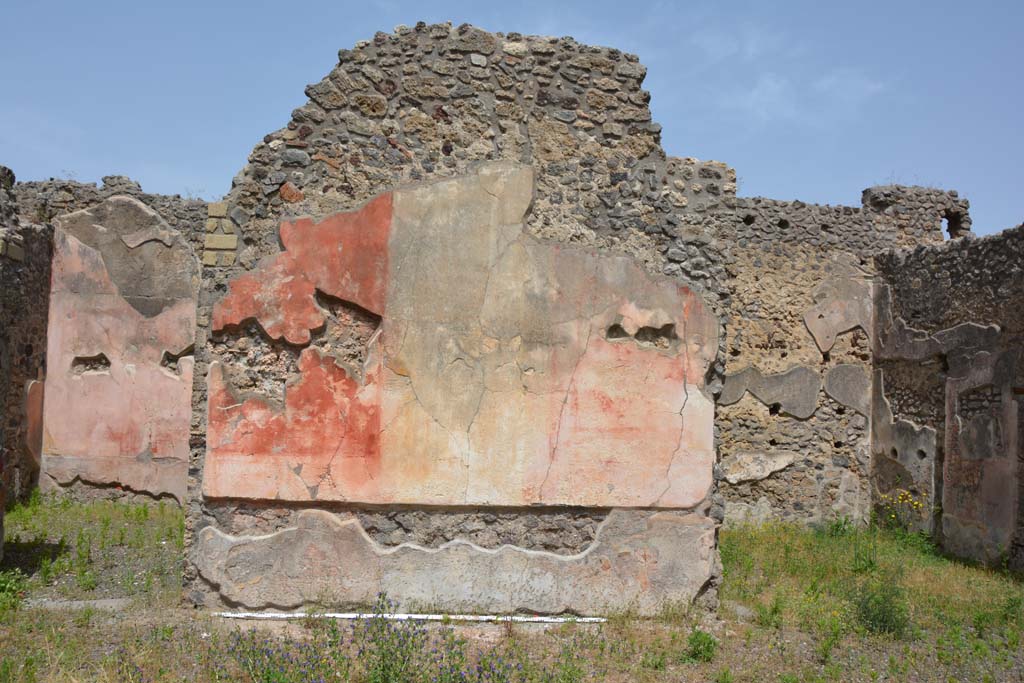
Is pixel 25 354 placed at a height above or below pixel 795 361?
below

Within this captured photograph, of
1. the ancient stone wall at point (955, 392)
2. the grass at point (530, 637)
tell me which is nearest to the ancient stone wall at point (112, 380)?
the grass at point (530, 637)

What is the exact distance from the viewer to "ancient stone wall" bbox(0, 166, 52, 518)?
7941 mm

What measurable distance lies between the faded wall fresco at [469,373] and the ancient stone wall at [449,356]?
13mm

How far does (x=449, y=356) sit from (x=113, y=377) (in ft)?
18.0

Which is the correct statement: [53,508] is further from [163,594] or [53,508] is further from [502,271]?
[502,271]

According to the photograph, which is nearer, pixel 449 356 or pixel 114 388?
pixel 449 356

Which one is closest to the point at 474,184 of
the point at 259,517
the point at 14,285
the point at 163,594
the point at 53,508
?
the point at 259,517

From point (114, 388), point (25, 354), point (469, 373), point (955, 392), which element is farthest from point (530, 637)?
point (25, 354)

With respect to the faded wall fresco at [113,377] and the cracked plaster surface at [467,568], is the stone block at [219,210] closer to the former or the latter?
the cracked plaster surface at [467,568]

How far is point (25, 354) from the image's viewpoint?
8.40m

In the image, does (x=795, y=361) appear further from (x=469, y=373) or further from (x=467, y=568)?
(x=467, y=568)

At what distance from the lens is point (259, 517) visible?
4.88 metres

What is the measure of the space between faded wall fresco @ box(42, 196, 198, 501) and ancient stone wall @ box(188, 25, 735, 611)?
439cm

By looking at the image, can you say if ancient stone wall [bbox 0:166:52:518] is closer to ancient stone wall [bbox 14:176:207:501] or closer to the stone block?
ancient stone wall [bbox 14:176:207:501]
